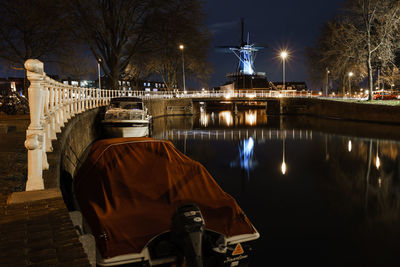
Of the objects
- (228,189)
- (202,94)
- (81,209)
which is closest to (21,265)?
(81,209)

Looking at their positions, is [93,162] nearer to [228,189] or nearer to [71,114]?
[228,189]

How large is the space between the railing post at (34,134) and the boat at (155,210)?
1124 millimetres

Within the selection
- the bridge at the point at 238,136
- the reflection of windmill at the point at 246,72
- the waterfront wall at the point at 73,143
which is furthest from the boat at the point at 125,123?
the reflection of windmill at the point at 246,72

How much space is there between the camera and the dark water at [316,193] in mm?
7637

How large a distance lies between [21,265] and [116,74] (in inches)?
1284

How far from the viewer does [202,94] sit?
57.7 metres

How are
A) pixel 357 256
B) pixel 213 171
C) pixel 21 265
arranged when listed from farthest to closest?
1. pixel 213 171
2. pixel 357 256
3. pixel 21 265

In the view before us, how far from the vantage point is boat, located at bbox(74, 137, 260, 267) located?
512cm

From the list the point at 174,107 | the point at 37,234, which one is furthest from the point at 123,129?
the point at 174,107

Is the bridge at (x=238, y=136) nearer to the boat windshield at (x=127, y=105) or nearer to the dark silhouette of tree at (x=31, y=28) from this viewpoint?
the boat windshield at (x=127, y=105)

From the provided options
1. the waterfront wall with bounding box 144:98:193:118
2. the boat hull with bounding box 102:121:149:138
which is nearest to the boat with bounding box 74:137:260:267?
the boat hull with bounding box 102:121:149:138

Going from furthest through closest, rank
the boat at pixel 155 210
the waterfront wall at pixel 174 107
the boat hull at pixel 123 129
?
1. the waterfront wall at pixel 174 107
2. the boat hull at pixel 123 129
3. the boat at pixel 155 210

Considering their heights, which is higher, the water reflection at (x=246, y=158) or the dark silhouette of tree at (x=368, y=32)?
the dark silhouette of tree at (x=368, y=32)

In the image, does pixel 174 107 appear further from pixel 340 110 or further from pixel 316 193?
pixel 316 193
